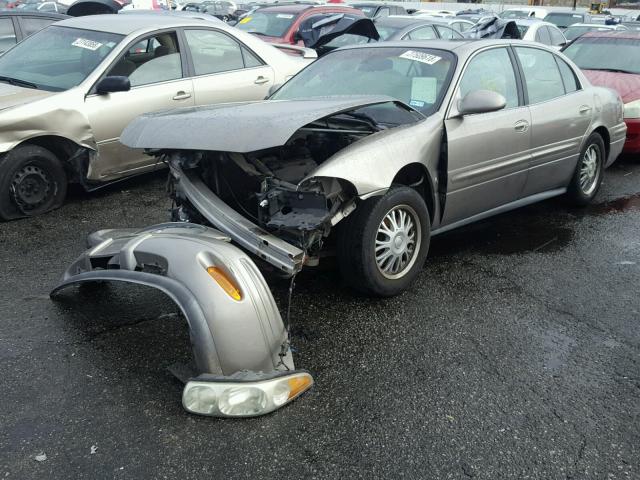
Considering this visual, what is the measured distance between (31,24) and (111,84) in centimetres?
340

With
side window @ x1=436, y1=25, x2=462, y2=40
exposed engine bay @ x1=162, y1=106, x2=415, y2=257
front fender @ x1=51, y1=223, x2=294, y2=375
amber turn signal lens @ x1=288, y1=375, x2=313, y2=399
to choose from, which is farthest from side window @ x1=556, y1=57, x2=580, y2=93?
side window @ x1=436, y1=25, x2=462, y2=40

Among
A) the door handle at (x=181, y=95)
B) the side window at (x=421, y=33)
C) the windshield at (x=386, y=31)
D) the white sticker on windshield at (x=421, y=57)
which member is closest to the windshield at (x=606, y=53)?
the side window at (x=421, y=33)

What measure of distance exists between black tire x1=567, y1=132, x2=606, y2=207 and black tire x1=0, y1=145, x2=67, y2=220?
4.54m

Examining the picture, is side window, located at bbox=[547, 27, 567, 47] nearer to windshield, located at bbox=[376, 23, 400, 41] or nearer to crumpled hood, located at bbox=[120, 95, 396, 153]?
windshield, located at bbox=[376, 23, 400, 41]

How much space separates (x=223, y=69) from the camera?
6.75 m

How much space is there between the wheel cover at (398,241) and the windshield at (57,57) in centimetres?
328

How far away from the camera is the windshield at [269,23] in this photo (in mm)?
11030

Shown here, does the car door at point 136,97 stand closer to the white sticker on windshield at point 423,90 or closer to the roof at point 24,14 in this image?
the white sticker on windshield at point 423,90

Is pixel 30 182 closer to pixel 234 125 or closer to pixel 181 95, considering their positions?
pixel 181 95

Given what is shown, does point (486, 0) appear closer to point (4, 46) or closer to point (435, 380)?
point (4, 46)

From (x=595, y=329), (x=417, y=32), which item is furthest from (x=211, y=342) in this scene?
(x=417, y=32)

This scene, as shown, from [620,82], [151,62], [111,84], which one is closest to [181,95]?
[151,62]

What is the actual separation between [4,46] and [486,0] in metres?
40.3

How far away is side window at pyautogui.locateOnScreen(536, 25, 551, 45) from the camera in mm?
13219
